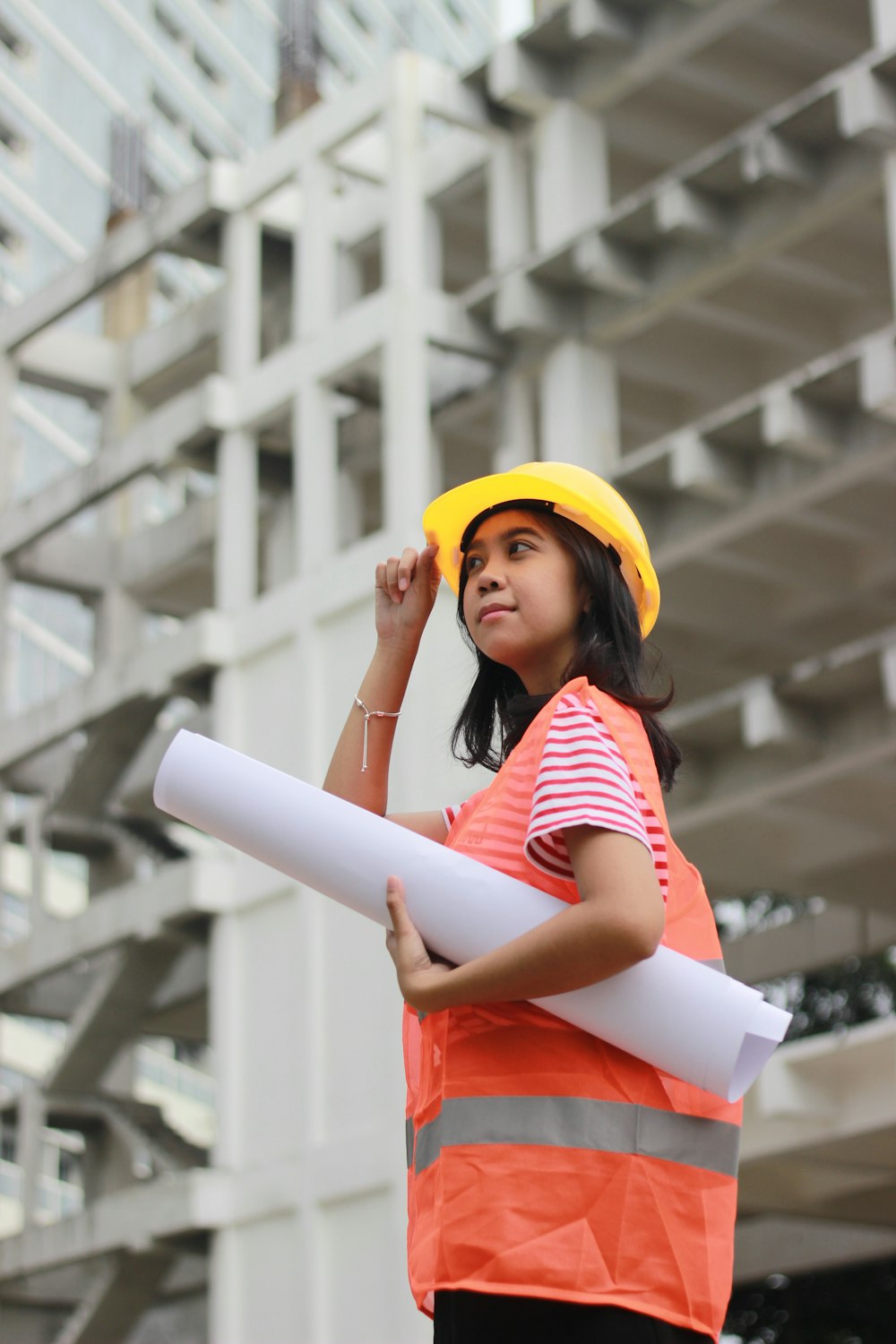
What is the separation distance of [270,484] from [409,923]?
1546 centimetres

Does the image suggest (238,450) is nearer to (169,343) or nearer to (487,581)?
(169,343)

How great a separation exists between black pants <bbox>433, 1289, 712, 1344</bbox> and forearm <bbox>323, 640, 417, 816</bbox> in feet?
3.32

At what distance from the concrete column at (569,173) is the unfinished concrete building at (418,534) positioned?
3 cm

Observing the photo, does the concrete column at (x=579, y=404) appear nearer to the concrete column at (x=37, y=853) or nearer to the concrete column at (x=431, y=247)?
the concrete column at (x=431, y=247)

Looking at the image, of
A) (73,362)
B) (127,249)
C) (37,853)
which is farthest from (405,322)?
(37,853)

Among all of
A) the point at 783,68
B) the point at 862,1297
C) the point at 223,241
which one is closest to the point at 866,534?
the point at 783,68

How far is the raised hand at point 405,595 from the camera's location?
12.3 ft

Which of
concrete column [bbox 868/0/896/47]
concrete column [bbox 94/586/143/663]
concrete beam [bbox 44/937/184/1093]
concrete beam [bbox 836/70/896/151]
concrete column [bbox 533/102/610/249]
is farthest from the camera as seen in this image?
concrete column [bbox 94/586/143/663]

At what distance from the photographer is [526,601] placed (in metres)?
3.42

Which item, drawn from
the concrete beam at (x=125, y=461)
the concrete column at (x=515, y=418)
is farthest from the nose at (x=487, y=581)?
the concrete beam at (x=125, y=461)

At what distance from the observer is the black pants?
288 centimetres

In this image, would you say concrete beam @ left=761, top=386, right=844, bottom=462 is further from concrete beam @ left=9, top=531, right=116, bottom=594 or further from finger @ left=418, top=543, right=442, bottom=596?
finger @ left=418, top=543, right=442, bottom=596

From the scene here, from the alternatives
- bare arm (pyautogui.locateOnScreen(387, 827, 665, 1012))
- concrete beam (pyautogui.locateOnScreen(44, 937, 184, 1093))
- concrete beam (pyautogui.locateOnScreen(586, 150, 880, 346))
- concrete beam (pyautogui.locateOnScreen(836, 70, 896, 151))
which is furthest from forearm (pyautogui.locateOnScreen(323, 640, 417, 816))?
concrete beam (pyautogui.locateOnScreen(44, 937, 184, 1093))

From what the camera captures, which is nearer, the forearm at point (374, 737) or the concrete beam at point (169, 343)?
the forearm at point (374, 737)
